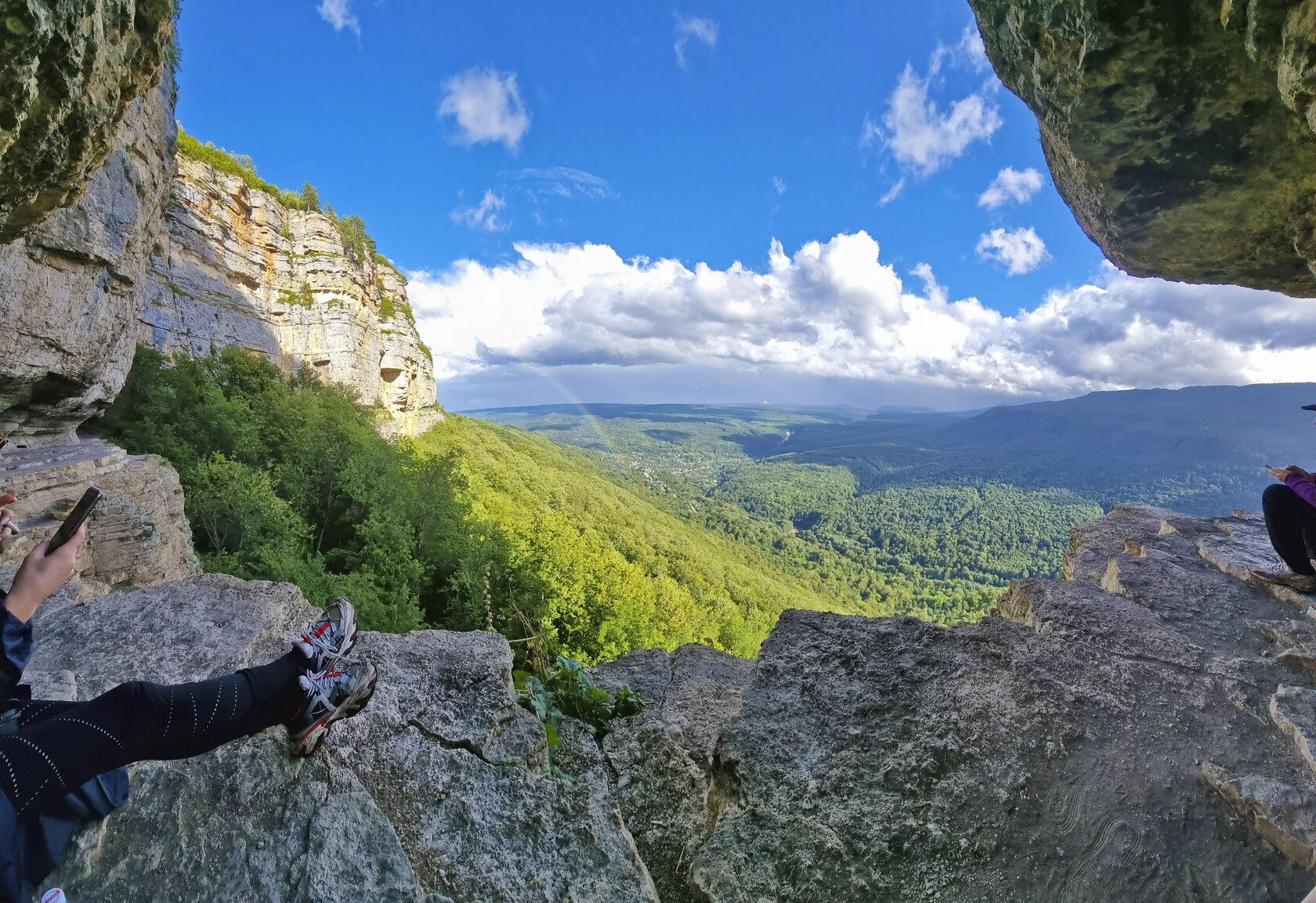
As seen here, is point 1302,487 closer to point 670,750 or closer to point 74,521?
point 670,750

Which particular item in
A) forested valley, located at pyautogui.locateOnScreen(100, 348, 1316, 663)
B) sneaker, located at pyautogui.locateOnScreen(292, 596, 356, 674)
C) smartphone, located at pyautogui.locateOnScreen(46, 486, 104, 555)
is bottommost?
forested valley, located at pyautogui.locateOnScreen(100, 348, 1316, 663)

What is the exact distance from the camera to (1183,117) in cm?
365

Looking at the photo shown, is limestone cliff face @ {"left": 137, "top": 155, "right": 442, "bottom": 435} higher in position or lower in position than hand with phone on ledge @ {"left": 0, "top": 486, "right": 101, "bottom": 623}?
higher

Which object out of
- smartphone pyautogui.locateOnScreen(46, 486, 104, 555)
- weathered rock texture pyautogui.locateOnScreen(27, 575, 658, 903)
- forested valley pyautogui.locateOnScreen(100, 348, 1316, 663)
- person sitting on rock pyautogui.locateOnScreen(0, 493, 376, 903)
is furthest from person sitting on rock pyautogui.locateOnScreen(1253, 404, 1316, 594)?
smartphone pyautogui.locateOnScreen(46, 486, 104, 555)

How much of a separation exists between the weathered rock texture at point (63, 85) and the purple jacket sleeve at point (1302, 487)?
967cm

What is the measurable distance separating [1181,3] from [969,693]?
15.7 feet

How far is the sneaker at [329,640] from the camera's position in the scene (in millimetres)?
2781

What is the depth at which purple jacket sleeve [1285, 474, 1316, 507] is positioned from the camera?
15.5ft

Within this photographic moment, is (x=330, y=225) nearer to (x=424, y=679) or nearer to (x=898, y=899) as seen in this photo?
(x=424, y=679)

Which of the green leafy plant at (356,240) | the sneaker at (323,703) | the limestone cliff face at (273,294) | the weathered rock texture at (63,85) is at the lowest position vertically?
the sneaker at (323,703)

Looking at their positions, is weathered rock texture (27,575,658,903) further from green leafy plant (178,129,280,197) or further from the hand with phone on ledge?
green leafy plant (178,129,280,197)

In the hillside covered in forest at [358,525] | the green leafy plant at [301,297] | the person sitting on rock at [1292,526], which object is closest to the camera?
the person sitting on rock at [1292,526]

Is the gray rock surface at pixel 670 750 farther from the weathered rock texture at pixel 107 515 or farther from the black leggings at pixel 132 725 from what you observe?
the weathered rock texture at pixel 107 515

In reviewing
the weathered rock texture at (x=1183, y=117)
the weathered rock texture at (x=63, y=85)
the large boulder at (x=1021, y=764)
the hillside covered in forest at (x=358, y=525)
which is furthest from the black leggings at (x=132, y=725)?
the weathered rock texture at (x=1183, y=117)
